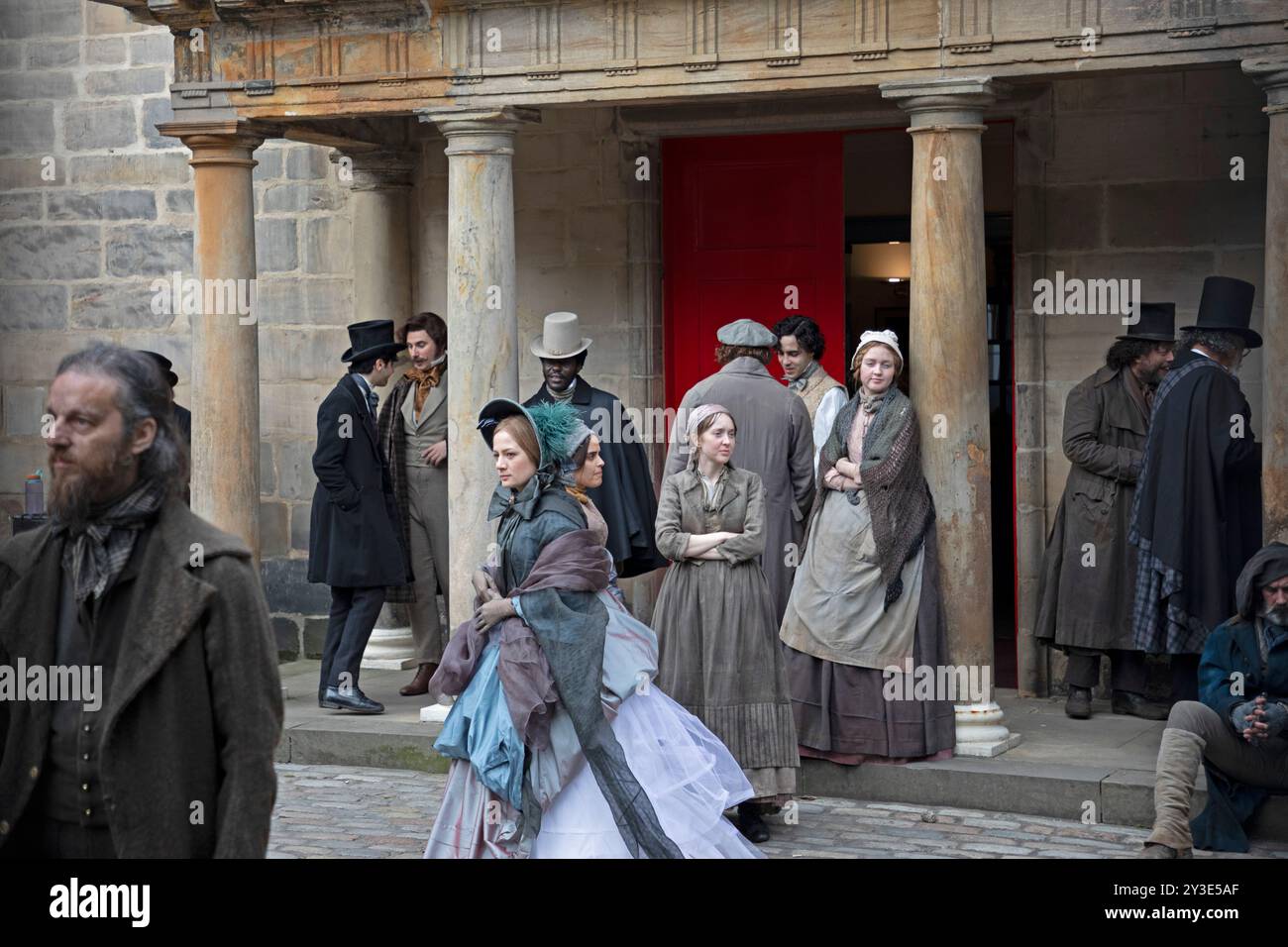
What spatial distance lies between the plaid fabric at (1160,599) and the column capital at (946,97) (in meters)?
1.51

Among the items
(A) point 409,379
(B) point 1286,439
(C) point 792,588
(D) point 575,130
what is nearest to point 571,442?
(C) point 792,588

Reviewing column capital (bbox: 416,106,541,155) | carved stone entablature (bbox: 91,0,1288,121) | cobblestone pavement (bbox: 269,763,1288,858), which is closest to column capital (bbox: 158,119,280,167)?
carved stone entablature (bbox: 91,0,1288,121)

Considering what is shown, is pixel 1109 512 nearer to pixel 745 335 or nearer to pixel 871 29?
pixel 745 335

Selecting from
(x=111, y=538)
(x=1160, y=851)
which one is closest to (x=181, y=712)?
(x=111, y=538)

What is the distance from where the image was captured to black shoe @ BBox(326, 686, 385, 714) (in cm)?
940

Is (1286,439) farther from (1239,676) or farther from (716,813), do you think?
(716,813)

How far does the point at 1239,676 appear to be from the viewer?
6.96 metres

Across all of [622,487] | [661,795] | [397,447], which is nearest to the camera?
[661,795]

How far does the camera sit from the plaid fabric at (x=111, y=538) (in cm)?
368

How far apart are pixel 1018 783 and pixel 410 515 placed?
392 centimetres

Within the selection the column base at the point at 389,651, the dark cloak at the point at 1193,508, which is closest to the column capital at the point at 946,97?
the dark cloak at the point at 1193,508

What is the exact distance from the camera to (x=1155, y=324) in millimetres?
8938

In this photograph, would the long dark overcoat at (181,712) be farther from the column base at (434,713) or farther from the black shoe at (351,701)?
the black shoe at (351,701)

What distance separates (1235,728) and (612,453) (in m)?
3.49
